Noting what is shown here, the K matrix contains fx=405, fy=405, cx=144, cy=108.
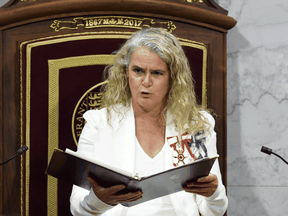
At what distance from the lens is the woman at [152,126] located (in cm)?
193

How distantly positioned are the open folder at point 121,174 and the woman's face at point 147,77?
52 cm

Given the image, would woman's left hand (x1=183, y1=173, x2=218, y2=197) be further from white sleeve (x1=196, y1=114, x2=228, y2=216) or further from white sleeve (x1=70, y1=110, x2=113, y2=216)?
white sleeve (x1=70, y1=110, x2=113, y2=216)

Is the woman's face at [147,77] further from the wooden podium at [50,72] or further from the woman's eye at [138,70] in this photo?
the wooden podium at [50,72]

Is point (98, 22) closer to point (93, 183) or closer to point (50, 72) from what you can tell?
point (50, 72)

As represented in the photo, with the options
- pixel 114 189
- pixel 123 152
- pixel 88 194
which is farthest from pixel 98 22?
pixel 114 189

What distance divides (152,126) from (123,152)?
22 centimetres

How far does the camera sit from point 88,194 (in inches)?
71.1

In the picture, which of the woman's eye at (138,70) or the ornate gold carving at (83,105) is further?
the ornate gold carving at (83,105)

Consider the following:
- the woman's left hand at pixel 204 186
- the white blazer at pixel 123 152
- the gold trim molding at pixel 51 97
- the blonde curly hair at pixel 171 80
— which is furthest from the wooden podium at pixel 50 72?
the woman's left hand at pixel 204 186

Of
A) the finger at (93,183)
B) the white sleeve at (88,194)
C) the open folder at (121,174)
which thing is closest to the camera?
the open folder at (121,174)

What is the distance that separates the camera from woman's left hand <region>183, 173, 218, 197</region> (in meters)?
1.65

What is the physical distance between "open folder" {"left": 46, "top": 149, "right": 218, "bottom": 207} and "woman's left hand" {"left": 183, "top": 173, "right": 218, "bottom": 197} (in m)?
0.03

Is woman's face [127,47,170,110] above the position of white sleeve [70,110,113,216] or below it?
above

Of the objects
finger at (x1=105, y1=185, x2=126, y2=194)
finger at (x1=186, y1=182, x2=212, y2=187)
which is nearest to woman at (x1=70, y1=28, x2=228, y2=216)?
finger at (x1=186, y1=182, x2=212, y2=187)
